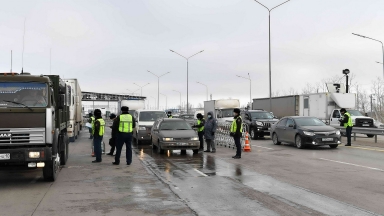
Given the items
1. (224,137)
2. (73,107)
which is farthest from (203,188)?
(73,107)

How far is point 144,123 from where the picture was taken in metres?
23.0

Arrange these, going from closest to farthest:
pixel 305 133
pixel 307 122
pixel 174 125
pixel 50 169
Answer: pixel 50 169
pixel 174 125
pixel 305 133
pixel 307 122

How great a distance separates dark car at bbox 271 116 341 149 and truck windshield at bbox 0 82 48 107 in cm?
1267

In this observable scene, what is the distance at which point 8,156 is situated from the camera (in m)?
9.28

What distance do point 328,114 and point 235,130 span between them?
18718 mm

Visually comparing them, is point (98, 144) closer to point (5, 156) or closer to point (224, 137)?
point (5, 156)

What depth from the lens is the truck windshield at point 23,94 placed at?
973 centimetres

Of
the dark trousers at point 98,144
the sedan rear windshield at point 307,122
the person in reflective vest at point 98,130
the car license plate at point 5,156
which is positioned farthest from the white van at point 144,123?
the car license plate at point 5,156

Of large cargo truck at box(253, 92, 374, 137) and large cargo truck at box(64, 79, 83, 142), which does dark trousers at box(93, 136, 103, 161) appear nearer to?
large cargo truck at box(64, 79, 83, 142)

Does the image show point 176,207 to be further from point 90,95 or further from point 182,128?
point 90,95

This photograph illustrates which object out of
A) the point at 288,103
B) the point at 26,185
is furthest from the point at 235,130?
the point at 288,103

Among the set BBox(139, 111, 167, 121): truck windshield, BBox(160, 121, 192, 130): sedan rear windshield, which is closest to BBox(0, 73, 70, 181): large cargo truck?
BBox(160, 121, 192, 130): sedan rear windshield

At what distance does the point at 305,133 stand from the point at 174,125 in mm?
5948

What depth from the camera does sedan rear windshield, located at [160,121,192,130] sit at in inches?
725
